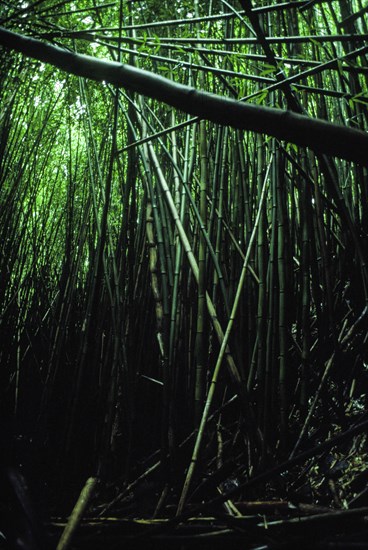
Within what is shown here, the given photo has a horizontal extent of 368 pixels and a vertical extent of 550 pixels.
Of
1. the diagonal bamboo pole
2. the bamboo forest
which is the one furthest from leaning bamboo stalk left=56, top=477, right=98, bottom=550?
the diagonal bamboo pole

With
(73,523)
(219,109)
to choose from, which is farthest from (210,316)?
(219,109)

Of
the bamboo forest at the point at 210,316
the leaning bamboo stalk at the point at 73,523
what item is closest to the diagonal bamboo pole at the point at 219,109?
the bamboo forest at the point at 210,316

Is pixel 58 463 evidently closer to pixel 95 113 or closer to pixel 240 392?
pixel 240 392

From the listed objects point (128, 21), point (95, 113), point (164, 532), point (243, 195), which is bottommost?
point (164, 532)

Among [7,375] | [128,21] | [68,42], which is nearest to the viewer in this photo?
[128,21]

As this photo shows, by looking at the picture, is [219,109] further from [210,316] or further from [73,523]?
[210,316]

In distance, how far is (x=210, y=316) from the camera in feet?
4.75

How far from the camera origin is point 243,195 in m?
1.52

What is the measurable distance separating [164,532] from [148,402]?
3.66ft

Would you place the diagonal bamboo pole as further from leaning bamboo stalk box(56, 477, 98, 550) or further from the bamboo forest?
leaning bamboo stalk box(56, 477, 98, 550)

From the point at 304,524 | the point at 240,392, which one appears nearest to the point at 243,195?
the point at 240,392

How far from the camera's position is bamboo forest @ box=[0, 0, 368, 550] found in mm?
821

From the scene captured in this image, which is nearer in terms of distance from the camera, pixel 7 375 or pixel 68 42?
pixel 68 42

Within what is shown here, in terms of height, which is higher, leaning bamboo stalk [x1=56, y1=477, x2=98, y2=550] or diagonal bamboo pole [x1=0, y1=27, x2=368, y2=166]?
diagonal bamboo pole [x1=0, y1=27, x2=368, y2=166]
